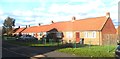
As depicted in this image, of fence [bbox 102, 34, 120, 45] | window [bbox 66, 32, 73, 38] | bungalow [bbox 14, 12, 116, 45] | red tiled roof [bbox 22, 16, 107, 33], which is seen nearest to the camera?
fence [bbox 102, 34, 120, 45]

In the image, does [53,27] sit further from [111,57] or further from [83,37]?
[111,57]

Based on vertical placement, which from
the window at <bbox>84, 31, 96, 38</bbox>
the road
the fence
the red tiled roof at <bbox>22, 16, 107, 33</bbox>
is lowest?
the road

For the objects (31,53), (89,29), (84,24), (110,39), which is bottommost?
(31,53)

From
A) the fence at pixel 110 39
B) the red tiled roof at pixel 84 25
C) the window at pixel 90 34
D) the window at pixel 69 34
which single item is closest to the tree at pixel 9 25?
the red tiled roof at pixel 84 25

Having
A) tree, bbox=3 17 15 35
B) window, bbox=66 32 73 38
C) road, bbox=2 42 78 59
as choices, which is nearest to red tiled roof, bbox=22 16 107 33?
window, bbox=66 32 73 38

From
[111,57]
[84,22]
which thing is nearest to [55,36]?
[84,22]

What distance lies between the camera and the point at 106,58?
20.9 m

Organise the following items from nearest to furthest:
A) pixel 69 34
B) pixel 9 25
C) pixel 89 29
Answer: pixel 89 29
pixel 69 34
pixel 9 25

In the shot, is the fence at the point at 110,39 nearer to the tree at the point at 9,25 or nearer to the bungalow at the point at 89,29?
the bungalow at the point at 89,29

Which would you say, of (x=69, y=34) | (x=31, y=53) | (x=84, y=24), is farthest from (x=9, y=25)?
(x=31, y=53)

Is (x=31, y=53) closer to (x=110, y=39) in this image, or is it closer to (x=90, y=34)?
(x=110, y=39)

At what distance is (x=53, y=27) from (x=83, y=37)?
16.3 meters

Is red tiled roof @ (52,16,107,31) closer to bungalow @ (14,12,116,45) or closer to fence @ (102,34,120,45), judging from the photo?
bungalow @ (14,12,116,45)

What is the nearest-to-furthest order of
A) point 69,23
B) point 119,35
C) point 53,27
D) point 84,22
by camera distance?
point 119,35
point 84,22
point 69,23
point 53,27
